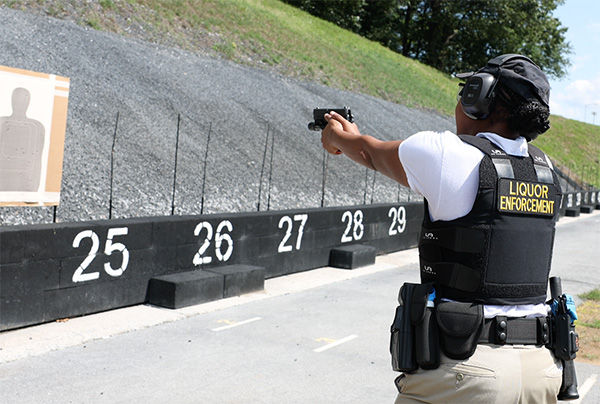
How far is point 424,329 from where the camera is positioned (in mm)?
Answer: 2477

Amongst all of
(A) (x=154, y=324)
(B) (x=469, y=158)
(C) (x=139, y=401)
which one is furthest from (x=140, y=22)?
(B) (x=469, y=158)

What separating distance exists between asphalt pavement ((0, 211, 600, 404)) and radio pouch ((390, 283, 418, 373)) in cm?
314

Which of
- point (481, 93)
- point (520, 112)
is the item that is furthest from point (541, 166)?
point (481, 93)

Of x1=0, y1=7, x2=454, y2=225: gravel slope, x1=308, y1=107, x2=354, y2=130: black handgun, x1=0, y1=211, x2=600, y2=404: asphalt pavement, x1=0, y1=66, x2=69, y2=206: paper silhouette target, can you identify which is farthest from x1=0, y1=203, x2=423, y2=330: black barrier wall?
x1=308, y1=107, x2=354, y2=130: black handgun

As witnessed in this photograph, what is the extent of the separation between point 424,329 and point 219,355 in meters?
4.40

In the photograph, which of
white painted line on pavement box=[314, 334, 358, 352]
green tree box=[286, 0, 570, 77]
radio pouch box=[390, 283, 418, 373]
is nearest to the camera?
radio pouch box=[390, 283, 418, 373]

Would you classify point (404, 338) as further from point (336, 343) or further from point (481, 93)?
point (336, 343)

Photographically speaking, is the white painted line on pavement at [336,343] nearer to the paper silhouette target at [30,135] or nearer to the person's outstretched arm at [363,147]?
the paper silhouette target at [30,135]

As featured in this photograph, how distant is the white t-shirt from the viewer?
7.80ft

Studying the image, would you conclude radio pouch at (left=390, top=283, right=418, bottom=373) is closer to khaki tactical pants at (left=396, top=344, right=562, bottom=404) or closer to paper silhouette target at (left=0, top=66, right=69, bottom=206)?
khaki tactical pants at (left=396, top=344, right=562, bottom=404)

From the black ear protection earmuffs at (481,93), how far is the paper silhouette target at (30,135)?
6.26m

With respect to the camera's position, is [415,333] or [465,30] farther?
[465,30]

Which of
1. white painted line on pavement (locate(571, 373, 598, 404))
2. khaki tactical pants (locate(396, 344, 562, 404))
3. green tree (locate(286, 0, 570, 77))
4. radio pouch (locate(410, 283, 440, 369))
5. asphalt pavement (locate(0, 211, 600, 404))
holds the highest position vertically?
green tree (locate(286, 0, 570, 77))

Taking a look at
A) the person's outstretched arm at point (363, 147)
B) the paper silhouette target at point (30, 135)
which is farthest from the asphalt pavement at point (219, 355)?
the person's outstretched arm at point (363, 147)
